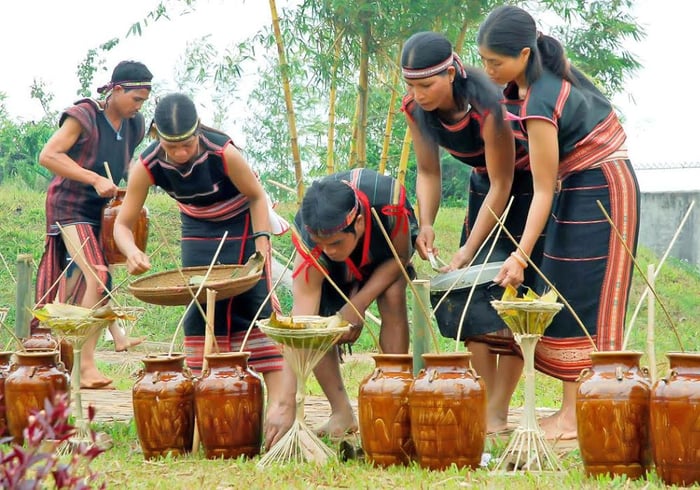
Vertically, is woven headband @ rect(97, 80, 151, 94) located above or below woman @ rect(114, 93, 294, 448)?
above

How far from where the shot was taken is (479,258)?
445cm

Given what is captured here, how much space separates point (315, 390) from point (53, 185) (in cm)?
191

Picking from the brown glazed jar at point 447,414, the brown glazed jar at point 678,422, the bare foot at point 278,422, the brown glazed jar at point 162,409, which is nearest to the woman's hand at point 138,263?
the brown glazed jar at point 162,409

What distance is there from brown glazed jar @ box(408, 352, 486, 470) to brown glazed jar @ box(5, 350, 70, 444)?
149cm

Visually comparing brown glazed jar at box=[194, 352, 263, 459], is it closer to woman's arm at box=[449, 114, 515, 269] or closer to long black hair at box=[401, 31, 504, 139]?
woman's arm at box=[449, 114, 515, 269]

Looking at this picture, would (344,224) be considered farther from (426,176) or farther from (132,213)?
(132,213)

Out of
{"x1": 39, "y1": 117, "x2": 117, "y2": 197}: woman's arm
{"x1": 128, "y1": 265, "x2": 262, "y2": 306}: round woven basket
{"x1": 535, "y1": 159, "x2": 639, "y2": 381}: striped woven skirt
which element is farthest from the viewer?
{"x1": 39, "y1": 117, "x2": 117, "y2": 197}: woman's arm

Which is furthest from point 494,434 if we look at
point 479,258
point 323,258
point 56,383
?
point 56,383

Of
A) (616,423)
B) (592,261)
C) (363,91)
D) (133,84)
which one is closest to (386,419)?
(616,423)

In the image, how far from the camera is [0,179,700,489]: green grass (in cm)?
349

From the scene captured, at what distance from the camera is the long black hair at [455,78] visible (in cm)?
416

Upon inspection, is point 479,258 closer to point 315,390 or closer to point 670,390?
point 670,390


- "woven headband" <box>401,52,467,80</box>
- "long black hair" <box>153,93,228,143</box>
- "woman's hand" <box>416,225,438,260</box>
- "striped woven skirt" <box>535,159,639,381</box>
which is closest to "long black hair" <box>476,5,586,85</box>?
"woven headband" <box>401,52,467,80</box>

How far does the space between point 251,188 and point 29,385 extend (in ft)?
4.19
